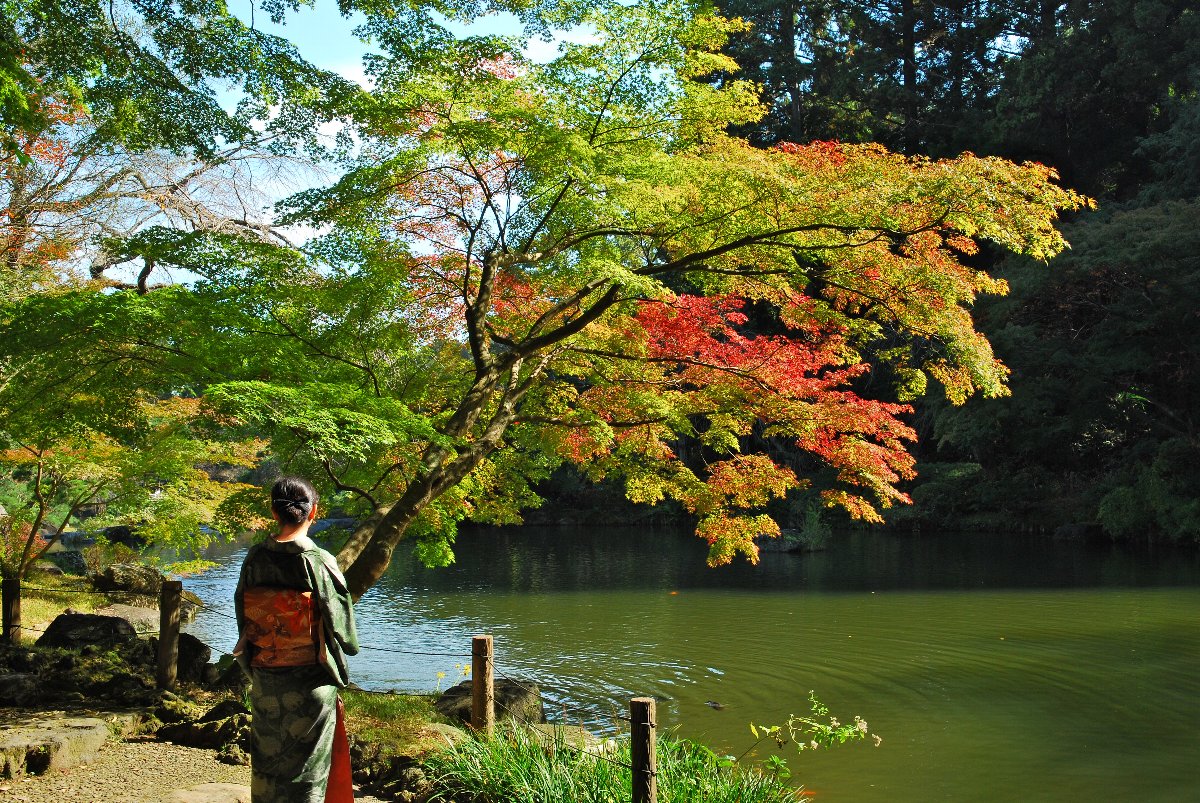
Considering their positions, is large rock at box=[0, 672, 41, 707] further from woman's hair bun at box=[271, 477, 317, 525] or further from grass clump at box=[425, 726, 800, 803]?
woman's hair bun at box=[271, 477, 317, 525]

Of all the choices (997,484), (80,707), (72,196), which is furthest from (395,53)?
(997,484)

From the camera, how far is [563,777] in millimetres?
3994

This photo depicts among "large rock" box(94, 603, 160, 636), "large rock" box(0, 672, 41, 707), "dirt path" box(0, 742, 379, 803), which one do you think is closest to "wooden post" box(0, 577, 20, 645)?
"large rock" box(0, 672, 41, 707)

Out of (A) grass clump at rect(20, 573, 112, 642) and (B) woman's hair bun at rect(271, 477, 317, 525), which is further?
(A) grass clump at rect(20, 573, 112, 642)

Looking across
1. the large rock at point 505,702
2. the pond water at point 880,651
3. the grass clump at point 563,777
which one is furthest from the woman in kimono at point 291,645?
the pond water at point 880,651

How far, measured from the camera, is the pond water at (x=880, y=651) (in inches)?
252

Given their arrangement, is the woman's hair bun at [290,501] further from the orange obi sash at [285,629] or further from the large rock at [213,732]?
the large rock at [213,732]

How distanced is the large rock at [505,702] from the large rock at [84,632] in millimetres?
2973

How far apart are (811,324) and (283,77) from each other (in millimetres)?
4271

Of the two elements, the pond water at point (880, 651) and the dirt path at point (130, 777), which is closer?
the dirt path at point (130, 777)

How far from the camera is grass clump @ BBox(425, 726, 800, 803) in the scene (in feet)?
12.8

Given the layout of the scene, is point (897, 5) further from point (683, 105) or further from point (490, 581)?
point (683, 105)

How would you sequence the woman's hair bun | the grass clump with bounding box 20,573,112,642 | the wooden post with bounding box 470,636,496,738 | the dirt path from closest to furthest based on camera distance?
the woman's hair bun < the dirt path < the wooden post with bounding box 470,636,496,738 < the grass clump with bounding box 20,573,112,642

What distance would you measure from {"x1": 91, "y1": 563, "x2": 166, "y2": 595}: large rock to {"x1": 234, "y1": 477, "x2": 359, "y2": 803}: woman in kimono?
10741 mm
